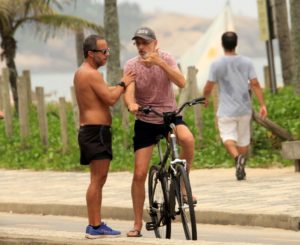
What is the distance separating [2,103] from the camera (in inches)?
1222

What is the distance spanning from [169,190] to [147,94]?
91 cm

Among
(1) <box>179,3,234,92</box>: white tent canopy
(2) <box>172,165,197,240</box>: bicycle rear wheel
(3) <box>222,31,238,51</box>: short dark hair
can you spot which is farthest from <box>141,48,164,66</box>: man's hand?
(1) <box>179,3,234,92</box>: white tent canopy

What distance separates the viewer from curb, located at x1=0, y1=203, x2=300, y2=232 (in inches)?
570

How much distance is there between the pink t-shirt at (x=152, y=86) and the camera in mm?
12992

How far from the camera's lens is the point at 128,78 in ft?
42.3

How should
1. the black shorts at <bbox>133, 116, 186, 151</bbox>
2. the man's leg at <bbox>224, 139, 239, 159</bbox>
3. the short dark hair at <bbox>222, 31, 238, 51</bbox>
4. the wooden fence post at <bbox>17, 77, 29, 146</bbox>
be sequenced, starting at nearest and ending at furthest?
the black shorts at <bbox>133, 116, 186, 151</bbox> < the short dark hair at <bbox>222, 31, 238, 51</bbox> < the man's leg at <bbox>224, 139, 239, 159</bbox> < the wooden fence post at <bbox>17, 77, 29, 146</bbox>

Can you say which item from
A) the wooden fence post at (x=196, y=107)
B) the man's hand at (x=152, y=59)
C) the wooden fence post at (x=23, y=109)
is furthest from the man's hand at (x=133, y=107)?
the wooden fence post at (x=23, y=109)

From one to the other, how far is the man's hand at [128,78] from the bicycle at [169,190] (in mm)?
280

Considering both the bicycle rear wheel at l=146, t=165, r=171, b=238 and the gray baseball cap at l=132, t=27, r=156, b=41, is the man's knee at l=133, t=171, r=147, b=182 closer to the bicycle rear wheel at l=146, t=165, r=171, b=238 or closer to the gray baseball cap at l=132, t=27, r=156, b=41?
the bicycle rear wheel at l=146, t=165, r=171, b=238

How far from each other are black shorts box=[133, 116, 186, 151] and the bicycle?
0.07 meters

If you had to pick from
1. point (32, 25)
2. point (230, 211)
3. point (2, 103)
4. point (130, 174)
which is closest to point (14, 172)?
point (130, 174)

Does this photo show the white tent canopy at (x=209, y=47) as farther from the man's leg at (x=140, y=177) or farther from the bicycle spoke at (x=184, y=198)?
the bicycle spoke at (x=184, y=198)

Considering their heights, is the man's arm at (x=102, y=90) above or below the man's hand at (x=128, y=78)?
below

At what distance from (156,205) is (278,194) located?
3.84m
